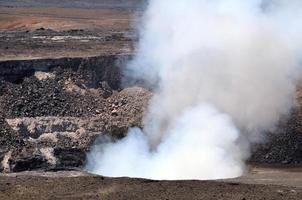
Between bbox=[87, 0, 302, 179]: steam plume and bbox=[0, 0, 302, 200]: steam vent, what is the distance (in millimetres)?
50

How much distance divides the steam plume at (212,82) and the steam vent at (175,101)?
0.05 meters

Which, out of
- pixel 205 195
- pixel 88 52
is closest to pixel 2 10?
pixel 88 52

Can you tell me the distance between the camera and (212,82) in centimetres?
3145

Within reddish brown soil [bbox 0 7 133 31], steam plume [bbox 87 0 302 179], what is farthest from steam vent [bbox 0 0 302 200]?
reddish brown soil [bbox 0 7 133 31]

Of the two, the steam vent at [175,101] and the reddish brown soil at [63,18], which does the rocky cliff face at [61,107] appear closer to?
the steam vent at [175,101]

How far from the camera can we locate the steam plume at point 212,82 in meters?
28.5

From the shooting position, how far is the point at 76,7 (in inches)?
Answer: 3019

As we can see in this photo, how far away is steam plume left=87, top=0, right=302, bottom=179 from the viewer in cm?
2853

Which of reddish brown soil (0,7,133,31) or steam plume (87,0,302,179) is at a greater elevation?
reddish brown soil (0,7,133,31)

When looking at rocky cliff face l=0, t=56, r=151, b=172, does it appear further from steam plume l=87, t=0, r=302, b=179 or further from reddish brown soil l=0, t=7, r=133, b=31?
reddish brown soil l=0, t=7, r=133, b=31

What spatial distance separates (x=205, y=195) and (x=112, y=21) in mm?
44547

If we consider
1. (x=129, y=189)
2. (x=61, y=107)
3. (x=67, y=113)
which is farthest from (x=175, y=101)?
(x=129, y=189)

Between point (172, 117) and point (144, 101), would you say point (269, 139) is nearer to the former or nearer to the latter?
point (172, 117)

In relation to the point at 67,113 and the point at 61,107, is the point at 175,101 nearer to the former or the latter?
the point at 67,113
